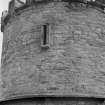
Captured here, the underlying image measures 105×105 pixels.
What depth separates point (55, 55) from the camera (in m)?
10.5

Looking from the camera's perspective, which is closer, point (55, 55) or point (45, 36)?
point (55, 55)

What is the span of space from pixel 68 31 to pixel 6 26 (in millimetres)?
2949

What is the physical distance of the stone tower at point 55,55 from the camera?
1001cm

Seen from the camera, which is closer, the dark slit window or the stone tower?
the stone tower

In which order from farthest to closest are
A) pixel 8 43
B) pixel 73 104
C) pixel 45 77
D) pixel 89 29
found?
pixel 8 43 → pixel 89 29 → pixel 45 77 → pixel 73 104

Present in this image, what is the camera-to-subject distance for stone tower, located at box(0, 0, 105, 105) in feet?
32.8

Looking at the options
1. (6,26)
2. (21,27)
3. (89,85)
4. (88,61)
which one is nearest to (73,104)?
(89,85)

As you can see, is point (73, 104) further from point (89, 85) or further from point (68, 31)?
point (68, 31)

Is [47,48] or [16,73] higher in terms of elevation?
[47,48]

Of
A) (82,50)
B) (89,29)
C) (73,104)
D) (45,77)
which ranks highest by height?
(89,29)

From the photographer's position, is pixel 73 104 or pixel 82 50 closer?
pixel 73 104

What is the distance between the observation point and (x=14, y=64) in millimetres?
11109

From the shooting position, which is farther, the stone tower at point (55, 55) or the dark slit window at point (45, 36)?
the dark slit window at point (45, 36)

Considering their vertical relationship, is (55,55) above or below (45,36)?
below
